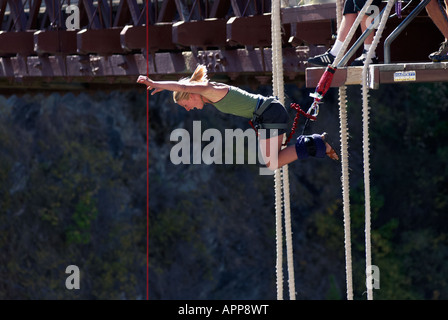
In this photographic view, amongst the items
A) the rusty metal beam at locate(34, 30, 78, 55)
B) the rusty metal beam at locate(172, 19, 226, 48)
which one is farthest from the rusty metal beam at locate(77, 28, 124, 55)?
the rusty metal beam at locate(172, 19, 226, 48)

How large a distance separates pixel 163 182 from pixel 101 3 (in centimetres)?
1161

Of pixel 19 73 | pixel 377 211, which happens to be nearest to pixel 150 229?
pixel 377 211

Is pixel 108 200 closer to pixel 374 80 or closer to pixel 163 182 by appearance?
pixel 163 182

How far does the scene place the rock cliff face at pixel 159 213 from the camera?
2362 cm

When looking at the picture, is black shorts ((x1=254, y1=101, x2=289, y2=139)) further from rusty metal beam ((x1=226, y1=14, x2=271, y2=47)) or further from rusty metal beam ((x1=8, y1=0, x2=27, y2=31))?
rusty metal beam ((x1=8, y1=0, x2=27, y2=31))

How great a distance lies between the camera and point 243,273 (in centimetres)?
2369

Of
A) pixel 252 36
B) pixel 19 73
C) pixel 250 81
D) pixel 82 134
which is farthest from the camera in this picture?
pixel 82 134

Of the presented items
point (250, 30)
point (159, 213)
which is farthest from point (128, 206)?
point (250, 30)

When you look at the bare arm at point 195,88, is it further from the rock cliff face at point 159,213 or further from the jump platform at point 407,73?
the rock cliff face at point 159,213

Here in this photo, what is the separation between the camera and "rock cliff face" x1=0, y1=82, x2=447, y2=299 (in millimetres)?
23625

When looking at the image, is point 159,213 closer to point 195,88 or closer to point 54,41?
point 54,41

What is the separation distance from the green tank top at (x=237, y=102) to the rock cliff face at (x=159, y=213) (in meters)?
16.3

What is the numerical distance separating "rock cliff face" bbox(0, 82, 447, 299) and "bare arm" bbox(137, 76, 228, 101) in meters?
16.5

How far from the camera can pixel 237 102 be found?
7023mm
